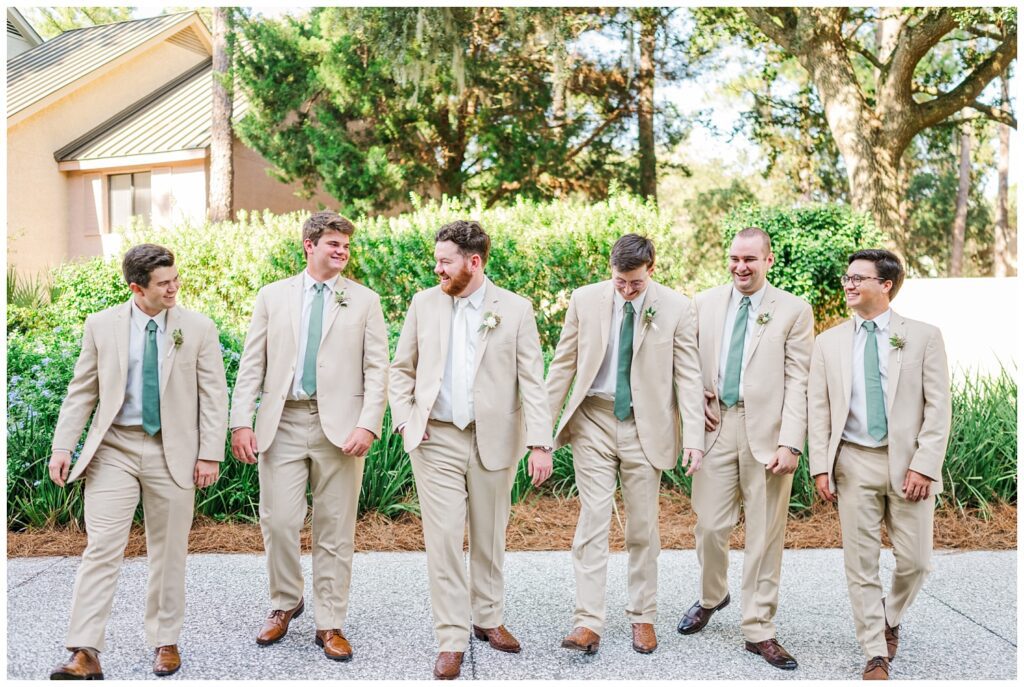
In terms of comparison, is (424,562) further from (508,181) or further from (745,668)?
(508,181)

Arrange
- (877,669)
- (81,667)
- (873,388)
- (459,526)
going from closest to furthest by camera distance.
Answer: (81,667), (877,669), (873,388), (459,526)

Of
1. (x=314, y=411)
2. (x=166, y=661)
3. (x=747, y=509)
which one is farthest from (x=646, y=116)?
(x=166, y=661)

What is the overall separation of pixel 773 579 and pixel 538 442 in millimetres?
1476

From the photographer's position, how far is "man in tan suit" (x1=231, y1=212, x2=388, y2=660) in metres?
4.55

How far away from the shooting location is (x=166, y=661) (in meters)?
4.19

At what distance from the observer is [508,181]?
18.0 m

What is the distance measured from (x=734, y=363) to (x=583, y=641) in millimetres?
1649

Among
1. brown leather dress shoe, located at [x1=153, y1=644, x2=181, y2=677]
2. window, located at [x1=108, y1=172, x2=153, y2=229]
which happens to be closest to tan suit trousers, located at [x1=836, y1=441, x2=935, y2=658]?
brown leather dress shoe, located at [x1=153, y1=644, x2=181, y2=677]

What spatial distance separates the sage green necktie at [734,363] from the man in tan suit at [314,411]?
1.83m

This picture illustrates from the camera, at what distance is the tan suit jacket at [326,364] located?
4.55 meters

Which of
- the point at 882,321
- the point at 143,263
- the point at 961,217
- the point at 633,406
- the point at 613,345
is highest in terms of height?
the point at 961,217

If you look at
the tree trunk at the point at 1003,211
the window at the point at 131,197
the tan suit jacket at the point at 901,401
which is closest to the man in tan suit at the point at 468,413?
the tan suit jacket at the point at 901,401

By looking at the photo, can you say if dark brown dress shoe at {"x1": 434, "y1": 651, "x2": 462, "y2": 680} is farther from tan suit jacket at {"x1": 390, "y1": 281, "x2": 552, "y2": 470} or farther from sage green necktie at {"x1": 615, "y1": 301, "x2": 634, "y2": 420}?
sage green necktie at {"x1": 615, "y1": 301, "x2": 634, "y2": 420}

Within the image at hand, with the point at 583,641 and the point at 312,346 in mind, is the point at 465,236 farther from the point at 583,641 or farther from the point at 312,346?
the point at 583,641
